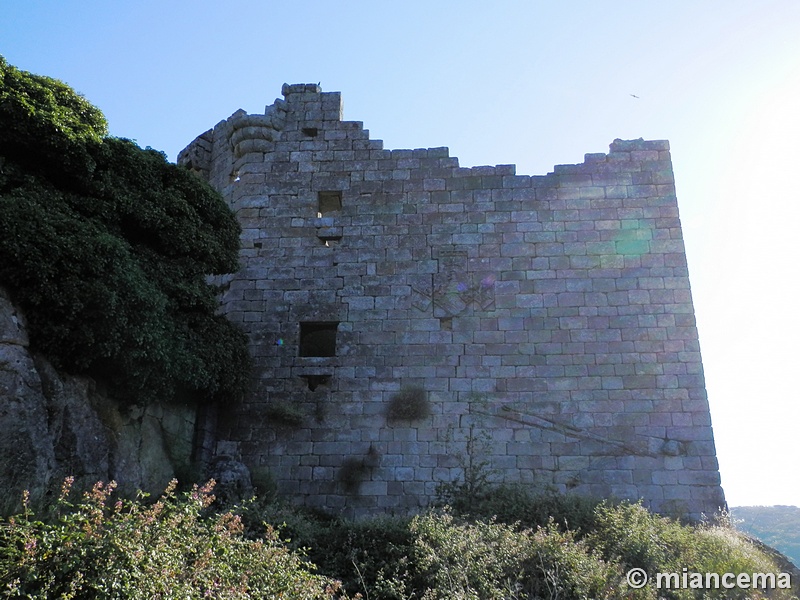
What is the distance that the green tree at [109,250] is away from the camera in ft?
24.1

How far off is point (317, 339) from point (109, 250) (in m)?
4.34

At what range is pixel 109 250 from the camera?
313 inches

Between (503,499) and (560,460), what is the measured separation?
1698 mm

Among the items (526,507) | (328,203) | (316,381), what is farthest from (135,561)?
(328,203)

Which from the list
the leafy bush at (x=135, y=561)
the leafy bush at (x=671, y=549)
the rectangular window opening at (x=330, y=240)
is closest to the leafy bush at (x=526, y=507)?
the leafy bush at (x=671, y=549)

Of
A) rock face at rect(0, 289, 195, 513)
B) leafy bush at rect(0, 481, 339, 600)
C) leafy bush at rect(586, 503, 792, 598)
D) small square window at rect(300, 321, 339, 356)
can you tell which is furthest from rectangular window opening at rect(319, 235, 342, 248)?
leafy bush at rect(0, 481, 339, 600)

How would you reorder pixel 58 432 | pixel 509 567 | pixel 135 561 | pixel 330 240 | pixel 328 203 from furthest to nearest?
pixel 328 203 < pixel 330 240 < pixel 58 432 < pixel 509 567 < pixel 135 561

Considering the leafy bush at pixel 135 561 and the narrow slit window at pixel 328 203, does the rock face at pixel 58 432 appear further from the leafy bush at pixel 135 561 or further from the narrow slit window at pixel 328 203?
the narrow slit window at pixel 328 203

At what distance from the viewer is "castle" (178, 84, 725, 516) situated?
10273 mm

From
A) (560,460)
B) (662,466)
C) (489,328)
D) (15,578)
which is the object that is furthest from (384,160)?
(15,578)

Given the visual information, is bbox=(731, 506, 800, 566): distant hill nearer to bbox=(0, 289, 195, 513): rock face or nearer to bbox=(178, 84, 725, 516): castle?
bbox=(178, 84, 725, 516): castle

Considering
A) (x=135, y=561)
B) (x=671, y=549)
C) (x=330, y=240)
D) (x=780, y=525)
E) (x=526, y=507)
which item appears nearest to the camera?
(x=135, y=561)

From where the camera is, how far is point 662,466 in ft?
33.3

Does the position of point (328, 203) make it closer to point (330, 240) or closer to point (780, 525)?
point (330, 240)
